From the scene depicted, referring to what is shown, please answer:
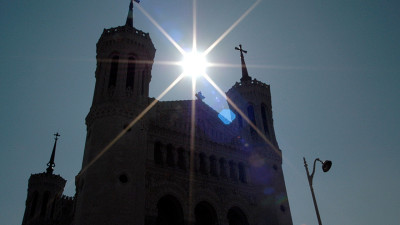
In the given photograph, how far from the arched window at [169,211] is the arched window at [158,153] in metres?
2.84

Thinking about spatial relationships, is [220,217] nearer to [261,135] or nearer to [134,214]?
[134,214]

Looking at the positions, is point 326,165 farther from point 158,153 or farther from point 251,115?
point 251,115

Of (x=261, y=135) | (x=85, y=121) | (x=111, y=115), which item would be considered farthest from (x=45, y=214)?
(x=261, y=135)

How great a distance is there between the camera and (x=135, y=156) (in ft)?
82.0

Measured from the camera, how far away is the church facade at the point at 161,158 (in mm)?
23359

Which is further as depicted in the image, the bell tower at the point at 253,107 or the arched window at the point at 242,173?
the bell tower at the point at 253,107

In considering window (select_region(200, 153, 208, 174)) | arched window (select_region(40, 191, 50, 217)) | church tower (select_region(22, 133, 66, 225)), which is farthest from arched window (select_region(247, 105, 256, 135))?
arched window (select_region(40, 191, 50, 217))

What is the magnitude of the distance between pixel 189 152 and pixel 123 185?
701 centimetres

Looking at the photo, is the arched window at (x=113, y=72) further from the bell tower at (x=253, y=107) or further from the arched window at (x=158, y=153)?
the bell tower at (x=253, y=107)

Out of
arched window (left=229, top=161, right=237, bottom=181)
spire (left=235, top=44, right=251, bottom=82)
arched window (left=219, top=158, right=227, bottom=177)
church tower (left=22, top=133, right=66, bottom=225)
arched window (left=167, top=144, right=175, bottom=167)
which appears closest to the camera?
arched window (left=167, top=144, right=175, bottom=167)

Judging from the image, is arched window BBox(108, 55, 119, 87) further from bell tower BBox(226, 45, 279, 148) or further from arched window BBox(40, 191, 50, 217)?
arched window BBox(40, 191, 50, 217)

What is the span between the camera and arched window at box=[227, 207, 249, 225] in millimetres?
29089

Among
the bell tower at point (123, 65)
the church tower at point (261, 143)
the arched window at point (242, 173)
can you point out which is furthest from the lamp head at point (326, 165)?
the bell tower at point (123, 65)

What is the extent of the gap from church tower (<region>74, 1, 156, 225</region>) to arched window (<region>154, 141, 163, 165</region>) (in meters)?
1.40
